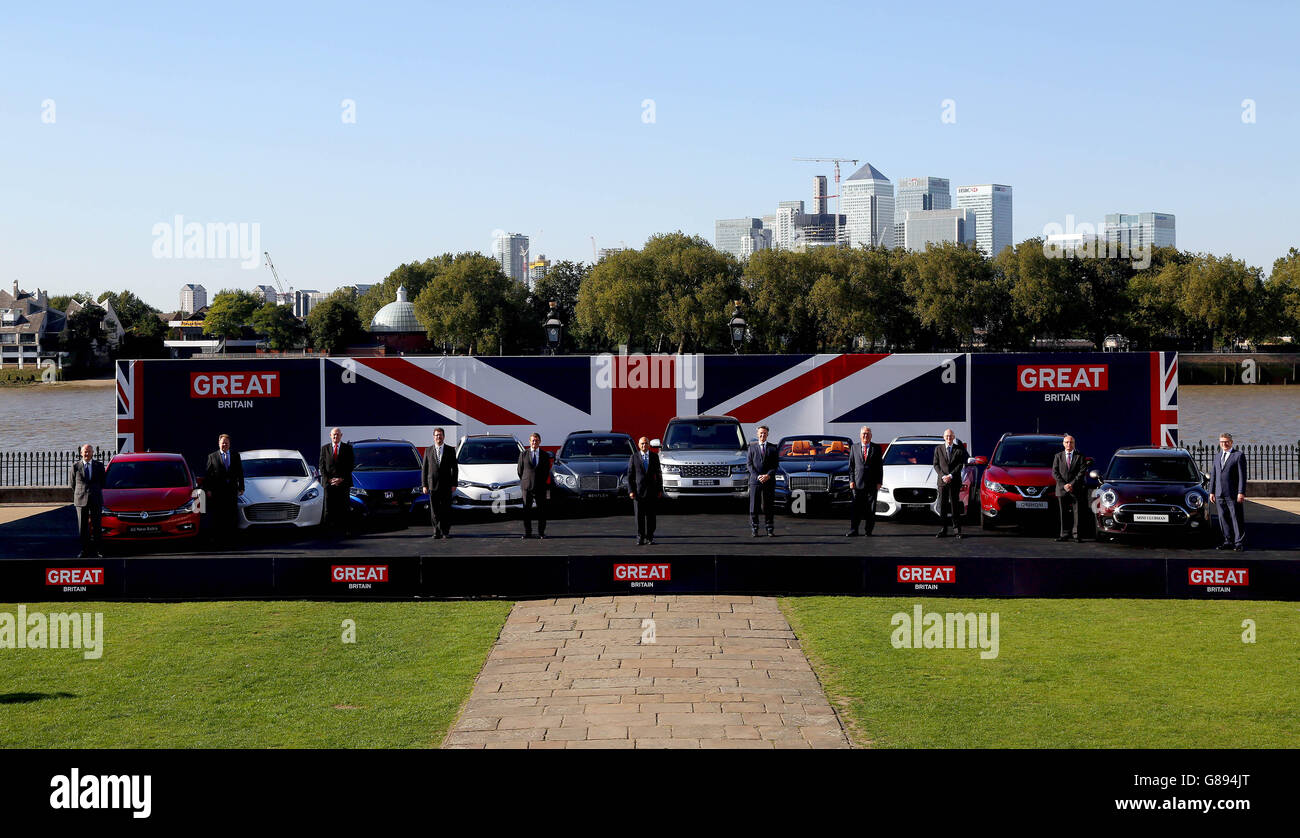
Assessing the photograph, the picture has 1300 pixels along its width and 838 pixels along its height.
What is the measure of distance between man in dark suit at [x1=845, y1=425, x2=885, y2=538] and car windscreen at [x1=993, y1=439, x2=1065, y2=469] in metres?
3.08

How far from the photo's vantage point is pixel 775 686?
11.2m

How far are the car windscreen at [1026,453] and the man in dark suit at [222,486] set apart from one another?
45.7 feet

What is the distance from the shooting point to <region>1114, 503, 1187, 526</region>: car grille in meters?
19.3

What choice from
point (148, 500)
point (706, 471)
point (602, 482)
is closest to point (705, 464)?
point (706, 471)

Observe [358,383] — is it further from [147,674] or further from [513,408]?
[147,674]

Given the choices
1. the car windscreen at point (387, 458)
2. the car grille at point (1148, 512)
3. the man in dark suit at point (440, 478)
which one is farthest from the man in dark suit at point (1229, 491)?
the car windscreen at point (387, 458)

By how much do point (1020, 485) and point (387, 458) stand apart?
482 inches

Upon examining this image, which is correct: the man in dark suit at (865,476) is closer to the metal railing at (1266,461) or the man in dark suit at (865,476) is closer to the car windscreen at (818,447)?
the car windscreen at (818,447)

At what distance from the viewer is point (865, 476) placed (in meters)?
20.2

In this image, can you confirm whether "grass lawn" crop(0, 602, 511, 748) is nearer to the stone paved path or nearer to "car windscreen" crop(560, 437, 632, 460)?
the stone paved path
